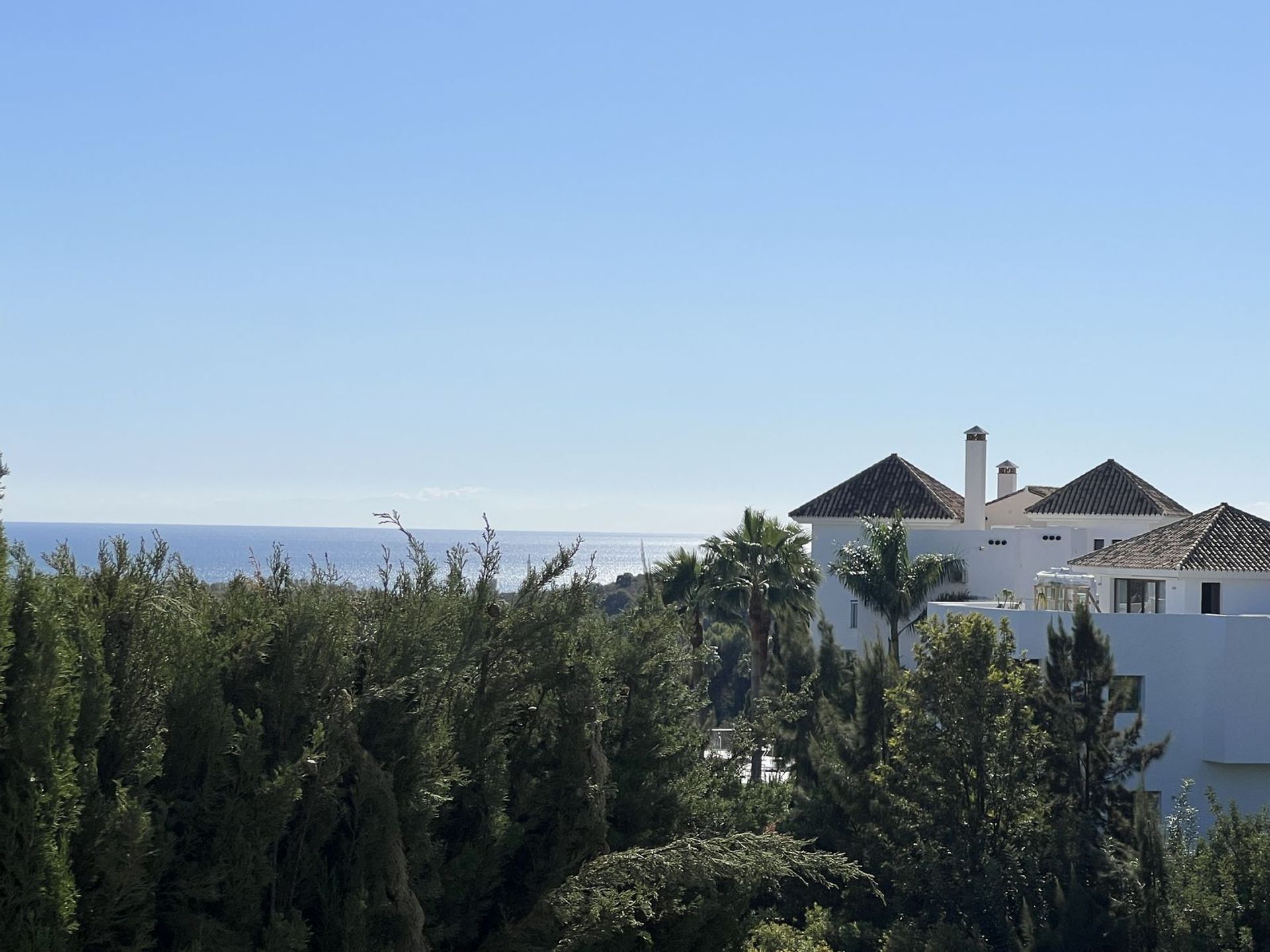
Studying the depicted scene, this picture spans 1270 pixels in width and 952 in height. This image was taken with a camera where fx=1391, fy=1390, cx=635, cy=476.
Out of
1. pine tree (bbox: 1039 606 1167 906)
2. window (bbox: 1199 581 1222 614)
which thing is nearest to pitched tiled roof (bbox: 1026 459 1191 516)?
window (bbox: 1199 581 1222 614)

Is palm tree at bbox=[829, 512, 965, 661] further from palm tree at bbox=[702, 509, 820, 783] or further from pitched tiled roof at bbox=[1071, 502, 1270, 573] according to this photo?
pitched tiled roof at bbox=[1071, 502, 1270, 573]

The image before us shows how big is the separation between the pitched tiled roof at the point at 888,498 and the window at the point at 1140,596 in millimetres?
10817

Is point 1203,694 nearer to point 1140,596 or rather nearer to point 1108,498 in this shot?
point 1140,596

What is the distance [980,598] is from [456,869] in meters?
28.5

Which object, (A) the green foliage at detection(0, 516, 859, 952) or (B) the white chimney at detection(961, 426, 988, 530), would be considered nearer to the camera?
(A) the green foliage at detection(0, 516, 859, 952)

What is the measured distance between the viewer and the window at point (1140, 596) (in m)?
32.1

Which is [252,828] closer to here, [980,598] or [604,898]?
[604,898]

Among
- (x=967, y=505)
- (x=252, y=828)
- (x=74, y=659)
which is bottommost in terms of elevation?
(x=252, y=828)

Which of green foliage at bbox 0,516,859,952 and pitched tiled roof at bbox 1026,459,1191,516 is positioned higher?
pitched tiled roof at bbox 1026,459,1191,516

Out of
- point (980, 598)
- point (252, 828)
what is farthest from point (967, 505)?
point (252, 828)

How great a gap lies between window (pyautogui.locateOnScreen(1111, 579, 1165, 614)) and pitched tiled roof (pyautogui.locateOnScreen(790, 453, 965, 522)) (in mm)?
10817

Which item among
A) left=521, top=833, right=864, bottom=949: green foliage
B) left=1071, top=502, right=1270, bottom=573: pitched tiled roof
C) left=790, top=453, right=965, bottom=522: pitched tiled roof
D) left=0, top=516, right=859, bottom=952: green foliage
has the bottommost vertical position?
left=521, top=833, right=864, bottom=949: green foliage

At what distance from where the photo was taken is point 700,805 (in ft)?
60.4

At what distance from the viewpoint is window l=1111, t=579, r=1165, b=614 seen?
105 ft
